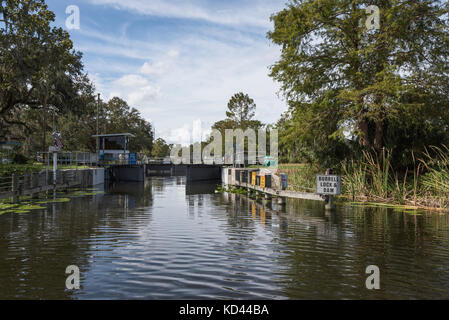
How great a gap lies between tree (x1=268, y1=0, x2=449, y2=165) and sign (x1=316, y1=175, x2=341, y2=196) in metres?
5.52

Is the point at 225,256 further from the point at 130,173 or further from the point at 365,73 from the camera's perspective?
the point at 130,173

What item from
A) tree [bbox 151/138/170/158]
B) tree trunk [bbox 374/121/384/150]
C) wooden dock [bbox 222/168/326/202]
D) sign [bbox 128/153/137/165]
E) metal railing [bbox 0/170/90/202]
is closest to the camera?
wooden dock [bbox 222/168/326/202]

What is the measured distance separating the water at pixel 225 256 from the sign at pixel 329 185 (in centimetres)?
A: 116

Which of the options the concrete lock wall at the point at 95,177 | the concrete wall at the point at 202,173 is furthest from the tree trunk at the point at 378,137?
the concrete wall at the point at 202,173

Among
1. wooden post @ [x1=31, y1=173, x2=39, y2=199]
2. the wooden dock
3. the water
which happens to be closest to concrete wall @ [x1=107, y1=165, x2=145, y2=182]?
the wooden dock

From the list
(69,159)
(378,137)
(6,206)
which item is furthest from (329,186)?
(69,159)

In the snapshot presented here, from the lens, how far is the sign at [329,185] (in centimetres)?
1677

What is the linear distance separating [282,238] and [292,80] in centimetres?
1542

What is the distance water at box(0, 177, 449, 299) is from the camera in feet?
22.8

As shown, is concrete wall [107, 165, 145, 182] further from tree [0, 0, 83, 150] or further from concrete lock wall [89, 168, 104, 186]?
tree [0, 0, 83, 150]

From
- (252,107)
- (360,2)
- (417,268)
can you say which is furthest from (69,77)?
(252,107)

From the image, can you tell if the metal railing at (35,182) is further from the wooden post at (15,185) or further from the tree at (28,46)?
the tree at (28,46)

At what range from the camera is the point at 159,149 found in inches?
5044
